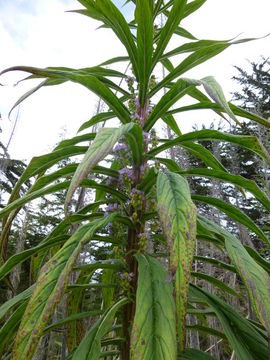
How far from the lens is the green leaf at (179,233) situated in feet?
1.67

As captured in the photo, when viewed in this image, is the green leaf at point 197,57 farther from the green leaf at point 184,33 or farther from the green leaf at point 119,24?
the green leaf at point 184,33

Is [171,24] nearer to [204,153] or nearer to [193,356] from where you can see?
[204,153]

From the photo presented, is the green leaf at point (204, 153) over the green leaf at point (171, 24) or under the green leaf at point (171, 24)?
under

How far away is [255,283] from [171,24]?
911mm

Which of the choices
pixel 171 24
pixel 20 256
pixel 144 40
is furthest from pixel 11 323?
pixel 171 24

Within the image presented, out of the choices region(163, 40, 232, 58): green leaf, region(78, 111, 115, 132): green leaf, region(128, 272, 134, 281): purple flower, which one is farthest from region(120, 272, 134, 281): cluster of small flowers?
region(163, 40, 232, 58): green leaf

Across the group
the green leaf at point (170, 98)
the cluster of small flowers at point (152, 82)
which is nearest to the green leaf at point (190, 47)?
the cluster of small flowers at point (152, 82)

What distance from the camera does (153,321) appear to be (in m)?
0.61

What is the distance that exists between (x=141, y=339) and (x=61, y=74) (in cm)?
75

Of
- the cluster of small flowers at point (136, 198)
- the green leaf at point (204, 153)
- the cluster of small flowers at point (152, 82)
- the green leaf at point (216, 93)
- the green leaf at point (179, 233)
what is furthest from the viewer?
the cluster of small flowers at point (152, 82)

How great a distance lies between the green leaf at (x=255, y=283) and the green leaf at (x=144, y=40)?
69 centimetres

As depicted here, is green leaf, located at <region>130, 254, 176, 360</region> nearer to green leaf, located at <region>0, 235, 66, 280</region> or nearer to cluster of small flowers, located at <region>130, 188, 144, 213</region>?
cluster of small flowers, located at <region>130, 188, 144, 213</region>

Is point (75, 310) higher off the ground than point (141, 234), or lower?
lower

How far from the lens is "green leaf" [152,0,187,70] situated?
1029 mm
